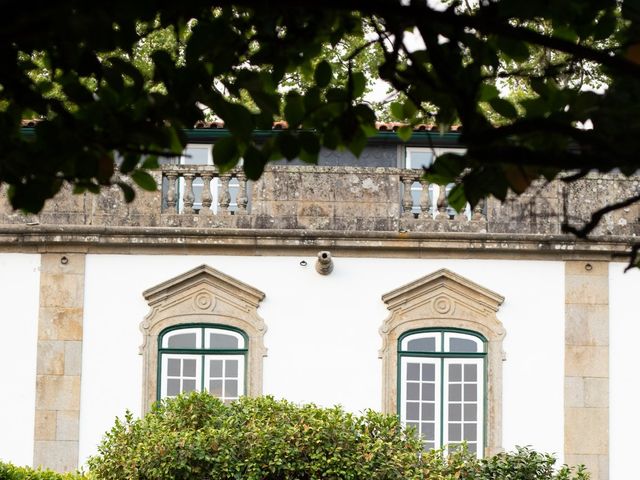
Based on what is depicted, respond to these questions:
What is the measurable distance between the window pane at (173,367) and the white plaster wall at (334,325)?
12.6 inches

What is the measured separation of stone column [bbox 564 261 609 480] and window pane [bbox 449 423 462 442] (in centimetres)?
113

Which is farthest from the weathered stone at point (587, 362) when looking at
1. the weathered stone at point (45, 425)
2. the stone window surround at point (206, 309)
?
the weathered stone at point (45, 425)

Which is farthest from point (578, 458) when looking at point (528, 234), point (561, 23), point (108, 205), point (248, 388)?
point (561, 23)

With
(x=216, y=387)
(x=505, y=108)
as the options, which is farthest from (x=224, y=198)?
(x=505, y=108)

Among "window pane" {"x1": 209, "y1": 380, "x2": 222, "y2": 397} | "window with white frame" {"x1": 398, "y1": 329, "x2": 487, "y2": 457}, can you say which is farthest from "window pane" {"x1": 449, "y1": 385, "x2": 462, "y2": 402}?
"window pane" {"x1": 209, "y1": 380, "x2": 222, "y2": 397}

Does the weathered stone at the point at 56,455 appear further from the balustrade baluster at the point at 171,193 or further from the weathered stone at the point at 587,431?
the weathered stone at the point at 587,431

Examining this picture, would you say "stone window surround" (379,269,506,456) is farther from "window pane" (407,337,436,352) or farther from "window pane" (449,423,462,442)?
"window pane" (449,423,462,442)

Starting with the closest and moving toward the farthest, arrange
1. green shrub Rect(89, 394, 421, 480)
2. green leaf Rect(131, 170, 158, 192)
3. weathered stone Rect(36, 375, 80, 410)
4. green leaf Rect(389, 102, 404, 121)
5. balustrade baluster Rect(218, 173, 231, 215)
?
green leaf Rect(131, 170, 158, 192) < green leaf Rect(389, 102, 404, 121) < green shrub Rect(89, 394, 421, 480) < weathered stone Rect(36, 375, 80, 410) < balustrade baluster Rect(218, 173, 231, 215)

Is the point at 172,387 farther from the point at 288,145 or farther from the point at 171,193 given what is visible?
the point at 288,145

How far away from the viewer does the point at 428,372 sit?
49.9 ft

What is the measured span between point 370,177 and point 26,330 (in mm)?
4049

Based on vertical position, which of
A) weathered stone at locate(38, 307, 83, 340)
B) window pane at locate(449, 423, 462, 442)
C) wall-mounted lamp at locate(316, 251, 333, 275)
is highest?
wall-mounted lamp at locate(316, 251, 333, 275)

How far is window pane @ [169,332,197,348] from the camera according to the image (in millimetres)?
15203

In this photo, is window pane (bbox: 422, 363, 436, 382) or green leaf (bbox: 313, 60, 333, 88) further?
window pane (bbox: 422, 363, 436, 382)
